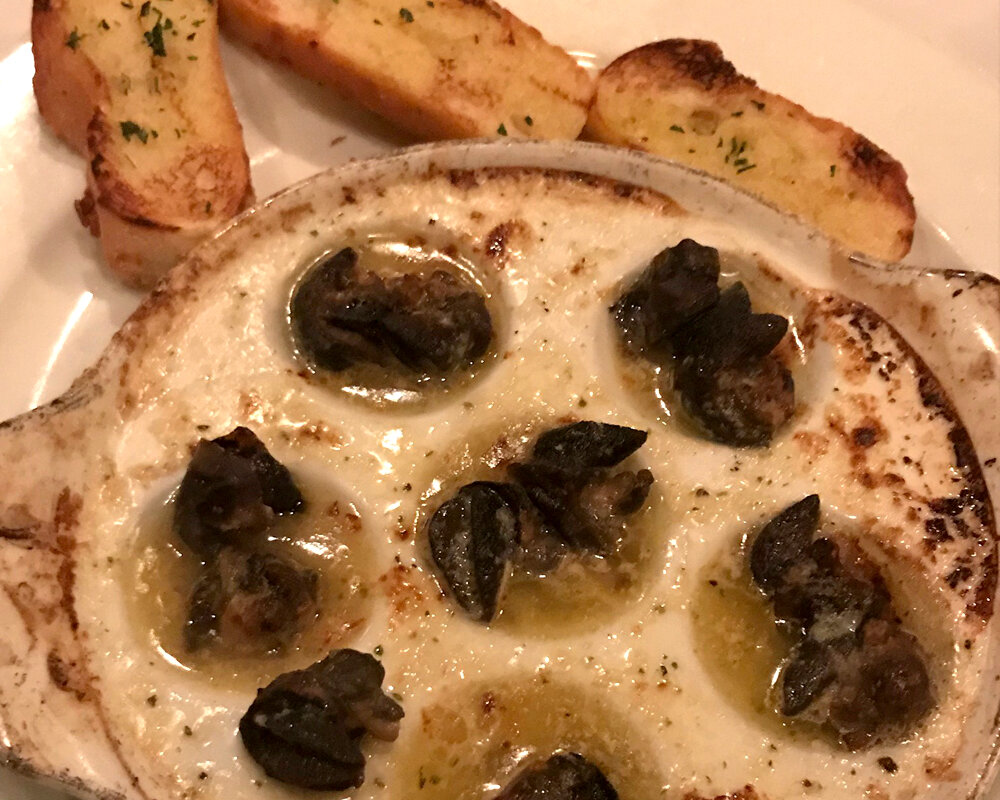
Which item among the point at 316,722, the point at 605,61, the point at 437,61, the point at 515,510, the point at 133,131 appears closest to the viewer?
the point at 316,722

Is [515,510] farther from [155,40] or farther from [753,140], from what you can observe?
→ [155,40]

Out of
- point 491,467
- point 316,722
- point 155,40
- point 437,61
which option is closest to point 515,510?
point 491,467

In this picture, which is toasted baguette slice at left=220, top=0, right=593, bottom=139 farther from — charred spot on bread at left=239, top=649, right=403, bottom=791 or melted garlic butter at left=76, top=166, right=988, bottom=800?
charred spot on bread at left=239, top=649, right=403, bottom=791

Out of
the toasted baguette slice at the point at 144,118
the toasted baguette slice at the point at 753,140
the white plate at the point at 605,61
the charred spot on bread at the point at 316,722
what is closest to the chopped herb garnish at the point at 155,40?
the toasted baguette slice at the point at 144,118

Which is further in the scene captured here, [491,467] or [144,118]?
[144,118]

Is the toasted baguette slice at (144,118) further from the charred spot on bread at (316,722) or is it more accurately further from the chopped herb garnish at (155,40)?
the charred spot on bread at (316,722)
